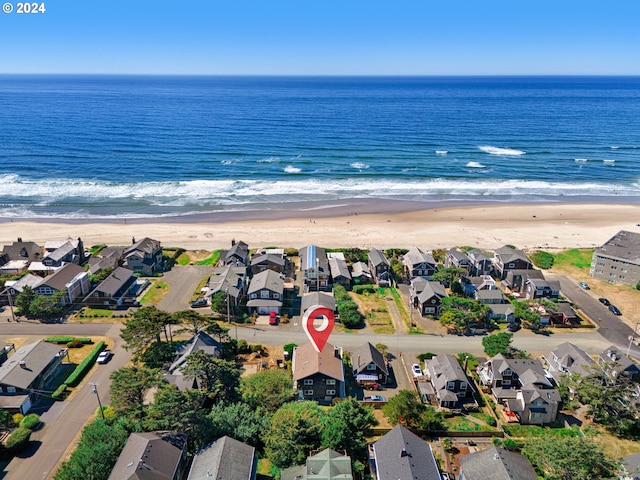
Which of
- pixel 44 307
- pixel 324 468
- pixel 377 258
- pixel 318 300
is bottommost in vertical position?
pixel 318 300

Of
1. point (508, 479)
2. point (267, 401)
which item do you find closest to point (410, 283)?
point (267, 401)

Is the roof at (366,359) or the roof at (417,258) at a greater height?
the roof at (417,258)

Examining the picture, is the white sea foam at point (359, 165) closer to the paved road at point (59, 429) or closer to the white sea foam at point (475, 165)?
the white sea foam at point (475, 165)

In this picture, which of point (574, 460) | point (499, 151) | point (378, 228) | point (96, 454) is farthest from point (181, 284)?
point (499, 151)

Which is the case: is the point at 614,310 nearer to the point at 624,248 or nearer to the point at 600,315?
the point at 600,315

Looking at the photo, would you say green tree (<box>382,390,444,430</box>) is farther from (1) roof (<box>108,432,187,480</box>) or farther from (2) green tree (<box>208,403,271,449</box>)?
(1) roof (<box>108,432,187,480</box>)

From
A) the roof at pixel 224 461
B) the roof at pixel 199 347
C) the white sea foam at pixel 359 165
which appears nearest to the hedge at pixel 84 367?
the roof at pixel 199 347

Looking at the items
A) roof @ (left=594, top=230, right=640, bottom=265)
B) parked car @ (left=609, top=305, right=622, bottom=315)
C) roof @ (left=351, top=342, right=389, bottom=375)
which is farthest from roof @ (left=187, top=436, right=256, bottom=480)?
roof @ (left=594, top=230, right=640, bottom=265)

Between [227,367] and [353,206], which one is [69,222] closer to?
[353,206]
